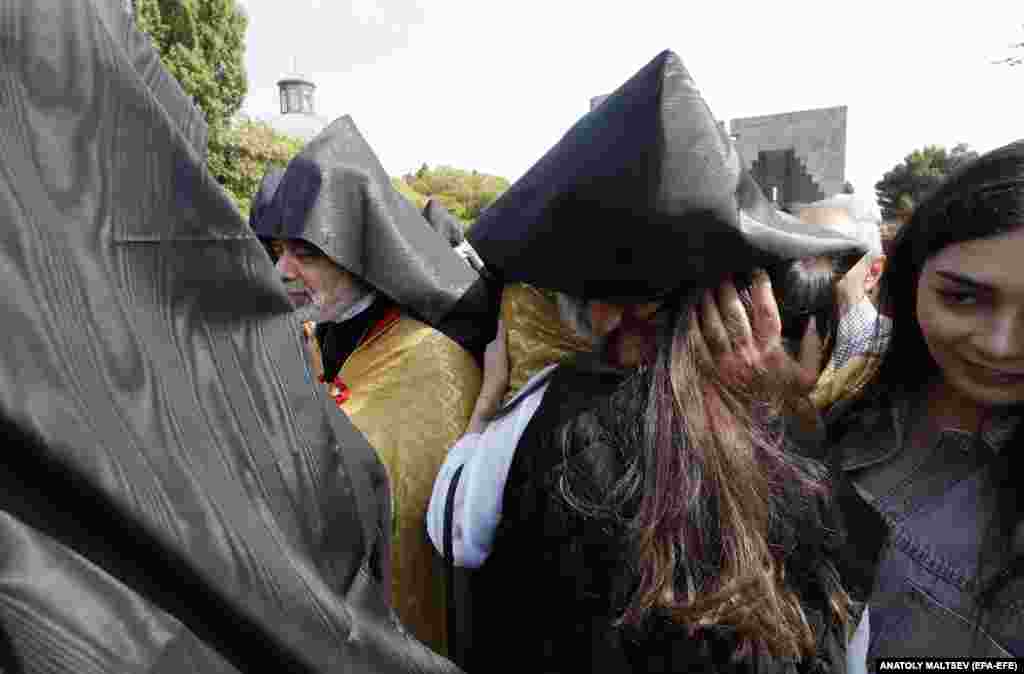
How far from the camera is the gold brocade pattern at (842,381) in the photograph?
62.8 inches

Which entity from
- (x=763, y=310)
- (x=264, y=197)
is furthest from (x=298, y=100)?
(x=763, y=310)

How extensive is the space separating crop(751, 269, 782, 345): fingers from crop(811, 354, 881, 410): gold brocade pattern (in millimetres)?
492

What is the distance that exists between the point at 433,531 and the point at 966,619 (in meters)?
1.07

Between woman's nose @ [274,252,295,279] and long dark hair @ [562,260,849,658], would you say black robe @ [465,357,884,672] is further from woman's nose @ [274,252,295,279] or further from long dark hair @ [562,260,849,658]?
woman's nose @ [274,252,295,279]

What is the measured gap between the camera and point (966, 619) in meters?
1.21

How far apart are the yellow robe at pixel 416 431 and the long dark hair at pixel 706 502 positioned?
2.59ft

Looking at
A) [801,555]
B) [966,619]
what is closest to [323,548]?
[801,555]

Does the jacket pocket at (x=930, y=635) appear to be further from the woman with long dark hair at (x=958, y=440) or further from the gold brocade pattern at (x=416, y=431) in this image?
the gold brocade pattern at (x=416, y=431)

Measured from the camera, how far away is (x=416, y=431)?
6.07ft

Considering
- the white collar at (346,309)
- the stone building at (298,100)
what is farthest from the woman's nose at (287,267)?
the stone building at (298,100)

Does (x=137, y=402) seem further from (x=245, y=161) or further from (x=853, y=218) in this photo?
(x=245, y=161)

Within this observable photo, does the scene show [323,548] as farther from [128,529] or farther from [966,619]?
[966,619]

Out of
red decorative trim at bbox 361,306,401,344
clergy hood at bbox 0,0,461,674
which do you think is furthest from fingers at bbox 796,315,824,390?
red decorative trim at bbox 361,306,401,344

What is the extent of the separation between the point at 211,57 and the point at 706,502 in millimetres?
20493
